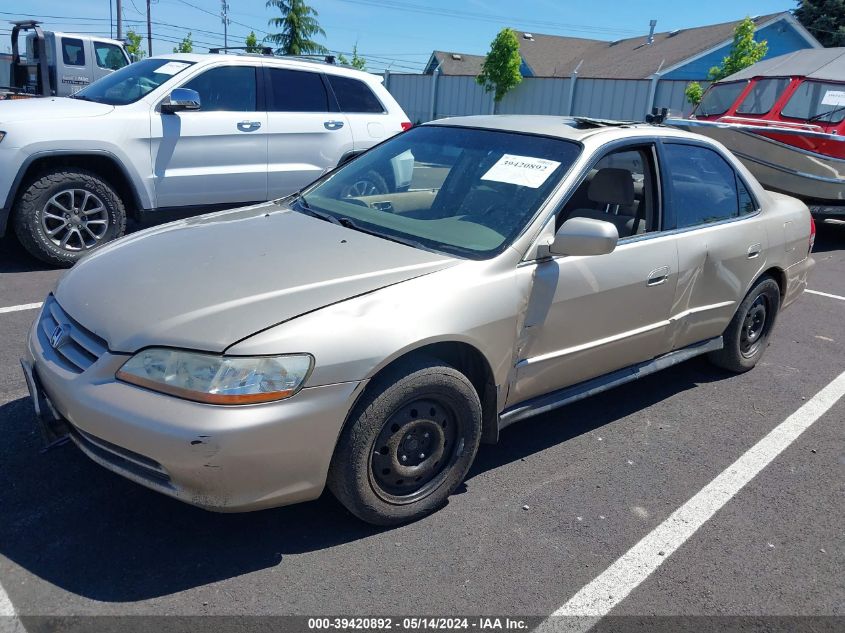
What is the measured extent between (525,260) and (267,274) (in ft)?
3.74

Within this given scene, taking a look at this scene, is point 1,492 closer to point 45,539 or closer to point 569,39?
point 45,539

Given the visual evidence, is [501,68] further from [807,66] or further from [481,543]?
[481,543]

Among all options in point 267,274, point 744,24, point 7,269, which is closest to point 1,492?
point 267,274

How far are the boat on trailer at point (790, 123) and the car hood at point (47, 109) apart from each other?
22.2 ft

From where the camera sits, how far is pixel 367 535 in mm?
2979

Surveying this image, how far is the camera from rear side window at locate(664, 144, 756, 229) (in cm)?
415

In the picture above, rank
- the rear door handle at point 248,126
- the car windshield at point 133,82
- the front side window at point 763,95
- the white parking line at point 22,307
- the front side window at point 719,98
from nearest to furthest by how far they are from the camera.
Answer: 1. the white parking line at point 22,307
2. the car windshield at point 133,82
3. the rear door handle at point 248,126
4. the front side window at point 763,95
5. the front side window at point 719,98

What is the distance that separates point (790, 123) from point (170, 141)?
27.9ft

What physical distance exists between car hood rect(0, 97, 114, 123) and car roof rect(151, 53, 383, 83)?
1.02 meters

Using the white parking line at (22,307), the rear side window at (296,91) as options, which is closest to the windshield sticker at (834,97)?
the rear side window at (296,91)

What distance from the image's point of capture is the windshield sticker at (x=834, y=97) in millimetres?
10102

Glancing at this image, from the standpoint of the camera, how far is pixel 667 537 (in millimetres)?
3141

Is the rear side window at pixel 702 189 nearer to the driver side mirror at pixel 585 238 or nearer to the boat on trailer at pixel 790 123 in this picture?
the driver side mirror at pixel 585 238

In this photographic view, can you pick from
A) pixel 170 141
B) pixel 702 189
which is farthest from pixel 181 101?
pixel 702 189
